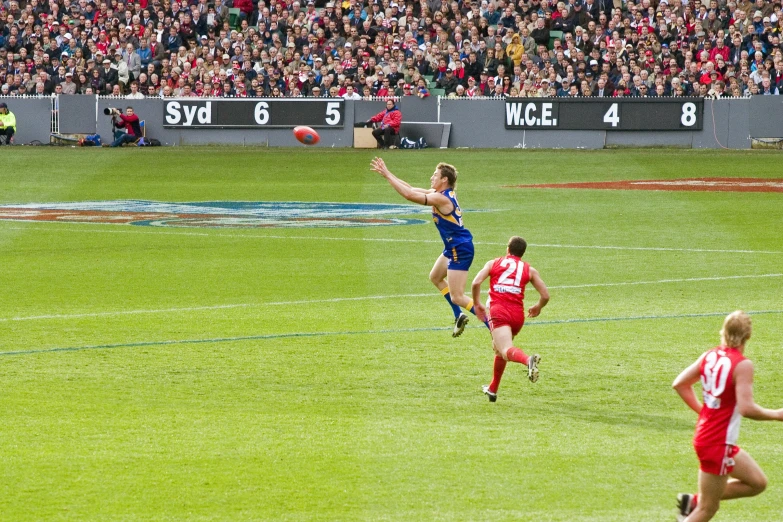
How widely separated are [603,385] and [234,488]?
3886 mm

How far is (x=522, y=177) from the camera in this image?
31969 millimetres

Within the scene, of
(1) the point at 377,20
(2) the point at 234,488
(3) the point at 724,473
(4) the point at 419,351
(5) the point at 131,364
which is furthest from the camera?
(1) the point at 377,20

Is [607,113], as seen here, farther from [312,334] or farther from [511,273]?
[511,273]

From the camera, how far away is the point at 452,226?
40.4 feet

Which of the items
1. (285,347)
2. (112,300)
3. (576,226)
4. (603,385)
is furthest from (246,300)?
(576,226)

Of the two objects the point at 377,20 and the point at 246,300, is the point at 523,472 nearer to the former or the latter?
the point at 246,300

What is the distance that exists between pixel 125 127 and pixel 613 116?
49.2 ft

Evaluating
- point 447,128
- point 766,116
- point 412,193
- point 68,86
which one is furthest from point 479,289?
point 68,86

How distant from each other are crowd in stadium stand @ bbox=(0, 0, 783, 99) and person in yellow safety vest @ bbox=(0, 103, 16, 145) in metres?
2.17

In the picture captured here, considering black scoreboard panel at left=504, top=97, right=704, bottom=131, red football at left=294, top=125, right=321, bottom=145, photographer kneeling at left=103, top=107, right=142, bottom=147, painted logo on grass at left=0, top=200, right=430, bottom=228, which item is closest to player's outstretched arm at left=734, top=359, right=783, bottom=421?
red football at left=294, top=125, right=321, bottom=145

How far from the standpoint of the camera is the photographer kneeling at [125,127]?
40500mm

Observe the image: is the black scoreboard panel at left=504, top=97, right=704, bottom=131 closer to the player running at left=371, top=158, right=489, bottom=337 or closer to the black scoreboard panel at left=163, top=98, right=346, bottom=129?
the black scoreboard panel at left=163, top=98, right=346, bottom=129

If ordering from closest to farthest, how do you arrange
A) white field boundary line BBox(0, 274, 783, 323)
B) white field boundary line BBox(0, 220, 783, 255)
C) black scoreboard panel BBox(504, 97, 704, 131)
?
white field boundary line BBox(0, 274, 783, 323), white field boundary line BBox(0, 220, 783, 255), black scoreboard panel BBox(504, 97, 704, 131)

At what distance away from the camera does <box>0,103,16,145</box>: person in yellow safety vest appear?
137 feet
